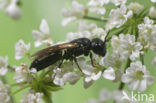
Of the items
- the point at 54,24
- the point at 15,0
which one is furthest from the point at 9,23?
the point at 15,0

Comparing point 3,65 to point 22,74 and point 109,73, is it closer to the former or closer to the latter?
point 22,74

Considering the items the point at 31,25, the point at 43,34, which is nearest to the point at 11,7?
the point at 43,34

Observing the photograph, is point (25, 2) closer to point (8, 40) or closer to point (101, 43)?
point (8, 40)

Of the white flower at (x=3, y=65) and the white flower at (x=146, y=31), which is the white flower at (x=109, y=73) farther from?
the white flower at (x=3, y=65)

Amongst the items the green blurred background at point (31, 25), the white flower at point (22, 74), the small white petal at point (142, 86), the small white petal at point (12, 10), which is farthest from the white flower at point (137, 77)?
the green blurred background at point (31, 25)

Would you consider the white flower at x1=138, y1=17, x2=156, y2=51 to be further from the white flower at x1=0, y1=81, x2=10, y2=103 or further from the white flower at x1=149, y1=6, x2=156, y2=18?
the white flower at x1=0, y1=81, x2=10, y2=103
